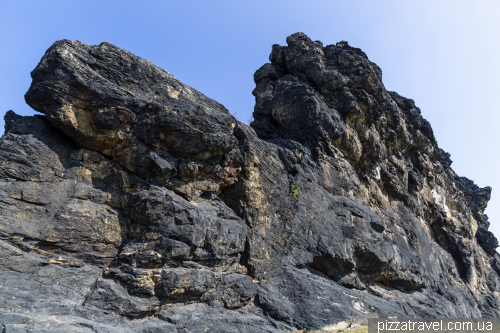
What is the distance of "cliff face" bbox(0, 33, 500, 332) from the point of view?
10844 mm

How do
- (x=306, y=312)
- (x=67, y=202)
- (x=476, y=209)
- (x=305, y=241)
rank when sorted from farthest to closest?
(x=476, y=209)
(x=305, y=241)
(x=306, y=312)
(x=67, y=202)

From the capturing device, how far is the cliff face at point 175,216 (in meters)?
10.8

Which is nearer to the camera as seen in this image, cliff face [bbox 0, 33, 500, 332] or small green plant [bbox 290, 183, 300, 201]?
cliff face [bbox 0, 33, 500, 332]

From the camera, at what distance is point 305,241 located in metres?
17.5

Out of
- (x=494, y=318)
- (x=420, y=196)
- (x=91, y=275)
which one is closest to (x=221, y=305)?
(x=91, y=275)

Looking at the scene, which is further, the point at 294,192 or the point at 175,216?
the point at 294,192

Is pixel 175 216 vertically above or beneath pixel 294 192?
beneath

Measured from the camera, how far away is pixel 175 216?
12.9 m

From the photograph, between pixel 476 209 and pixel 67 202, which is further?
pixel 476 209

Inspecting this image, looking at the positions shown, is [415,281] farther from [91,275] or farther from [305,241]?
[91,275]

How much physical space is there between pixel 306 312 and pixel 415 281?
1245cm

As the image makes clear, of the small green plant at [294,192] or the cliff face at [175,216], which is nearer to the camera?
the cliff face at [175,216]

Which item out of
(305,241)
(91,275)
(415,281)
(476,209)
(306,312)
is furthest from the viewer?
(476,209)

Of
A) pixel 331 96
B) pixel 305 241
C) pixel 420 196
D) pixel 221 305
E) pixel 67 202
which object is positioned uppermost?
pixel 331 96
